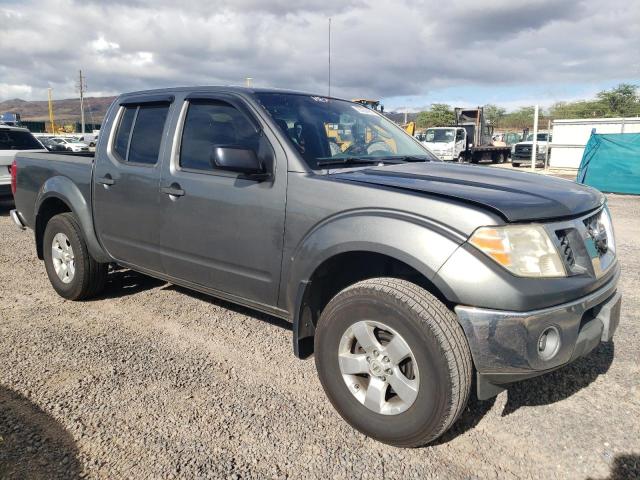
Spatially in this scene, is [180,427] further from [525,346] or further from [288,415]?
[525,346]

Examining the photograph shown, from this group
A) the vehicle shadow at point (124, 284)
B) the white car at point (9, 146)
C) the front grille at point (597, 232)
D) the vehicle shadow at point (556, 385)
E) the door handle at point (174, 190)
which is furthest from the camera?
the white car at point (9, 146)

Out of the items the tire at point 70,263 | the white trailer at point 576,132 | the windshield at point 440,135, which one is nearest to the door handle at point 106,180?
the tire at point 70,263

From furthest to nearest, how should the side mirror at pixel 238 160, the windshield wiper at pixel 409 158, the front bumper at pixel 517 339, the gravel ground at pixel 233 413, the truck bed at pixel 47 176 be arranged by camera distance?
the truck bed at pixel 47 176 < the windshield wiper at pixel 409 158 < the side mirror at pixel 238 160 < the gravel ground at pixel 233 413 < the front bumper at pixel 517 339

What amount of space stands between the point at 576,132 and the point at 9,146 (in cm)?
2090

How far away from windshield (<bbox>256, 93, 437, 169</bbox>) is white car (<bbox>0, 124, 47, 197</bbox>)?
24.9 feet

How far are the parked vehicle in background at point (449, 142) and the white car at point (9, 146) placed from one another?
18.2 m

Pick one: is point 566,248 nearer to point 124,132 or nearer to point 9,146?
point 124,132

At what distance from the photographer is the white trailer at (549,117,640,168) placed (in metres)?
20.0

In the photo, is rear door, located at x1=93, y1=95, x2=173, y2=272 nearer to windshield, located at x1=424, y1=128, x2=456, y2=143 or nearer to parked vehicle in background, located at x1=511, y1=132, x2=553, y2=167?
windshield, located at x1=424, y1=128, x2=456, y2=143

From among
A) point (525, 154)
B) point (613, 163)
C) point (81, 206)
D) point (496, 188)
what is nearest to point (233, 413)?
point (496, 188)

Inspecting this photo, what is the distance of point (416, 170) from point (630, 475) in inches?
74.7

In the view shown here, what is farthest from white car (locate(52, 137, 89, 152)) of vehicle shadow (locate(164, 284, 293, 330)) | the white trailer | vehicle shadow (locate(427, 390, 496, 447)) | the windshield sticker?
vehicle shadow (locate(427, 390, 496, 447))

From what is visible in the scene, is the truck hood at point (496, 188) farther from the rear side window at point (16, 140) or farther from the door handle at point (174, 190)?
the rear side window at point (16, 140)

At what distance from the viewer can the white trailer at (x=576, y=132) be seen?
2004 centimetres
